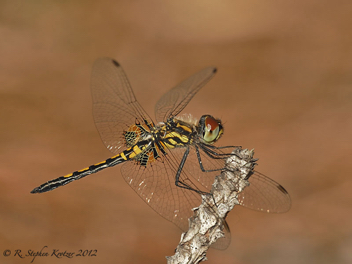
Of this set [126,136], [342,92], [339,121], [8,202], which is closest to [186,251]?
[126,136]

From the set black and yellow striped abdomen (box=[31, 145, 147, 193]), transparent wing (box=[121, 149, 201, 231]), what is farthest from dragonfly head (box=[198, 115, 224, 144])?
black and yellow striped abdomen (box=[31, 145, 147, 193])

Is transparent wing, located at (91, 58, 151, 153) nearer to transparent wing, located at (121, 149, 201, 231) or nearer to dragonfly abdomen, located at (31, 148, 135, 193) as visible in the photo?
dragonfly abdomen, located at (31, 148, 135, 193)

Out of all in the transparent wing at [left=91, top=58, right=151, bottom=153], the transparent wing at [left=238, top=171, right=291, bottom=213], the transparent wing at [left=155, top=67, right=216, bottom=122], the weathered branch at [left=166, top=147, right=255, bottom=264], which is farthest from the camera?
the transparent wing at [left=91, top=58, right=151, bottom=153]

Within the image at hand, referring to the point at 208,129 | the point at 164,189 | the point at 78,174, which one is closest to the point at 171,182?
the point at 164,189

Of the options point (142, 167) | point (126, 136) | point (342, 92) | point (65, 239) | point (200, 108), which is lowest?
point (65, 239)

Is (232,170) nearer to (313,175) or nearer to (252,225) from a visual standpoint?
(252,225)

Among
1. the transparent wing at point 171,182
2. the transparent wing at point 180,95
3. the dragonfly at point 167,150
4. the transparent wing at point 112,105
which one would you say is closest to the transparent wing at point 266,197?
the dragonfly at point 167,150

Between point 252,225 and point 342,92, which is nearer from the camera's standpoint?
point 252,225

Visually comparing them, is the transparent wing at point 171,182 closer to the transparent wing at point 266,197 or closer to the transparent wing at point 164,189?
the transparent wing at point 164,189
